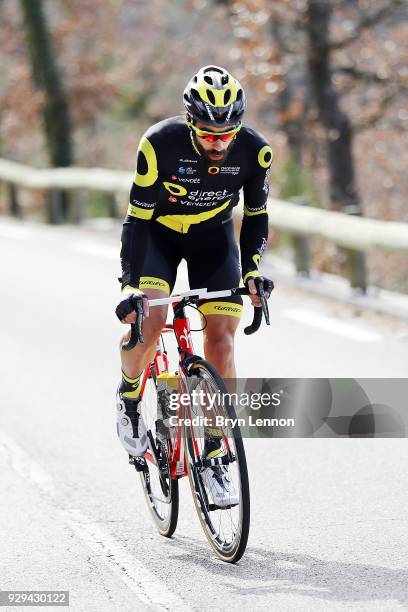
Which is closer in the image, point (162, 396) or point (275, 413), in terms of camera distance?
point (162, 396)

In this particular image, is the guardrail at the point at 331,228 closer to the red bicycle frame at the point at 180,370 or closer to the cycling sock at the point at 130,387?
the red bicycle frame at the point at 180,370

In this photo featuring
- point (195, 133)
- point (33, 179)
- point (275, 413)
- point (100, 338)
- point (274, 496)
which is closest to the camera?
point (195, 133)

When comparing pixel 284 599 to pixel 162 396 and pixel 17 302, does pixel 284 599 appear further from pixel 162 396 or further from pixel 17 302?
pixel 17 302

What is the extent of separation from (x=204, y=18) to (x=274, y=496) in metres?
34.7

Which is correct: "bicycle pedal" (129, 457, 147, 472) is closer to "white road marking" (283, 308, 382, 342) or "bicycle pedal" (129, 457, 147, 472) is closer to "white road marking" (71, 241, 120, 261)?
"white road marking" (283, 308, 382, 342)

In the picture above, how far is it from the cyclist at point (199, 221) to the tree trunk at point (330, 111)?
12.2 metres

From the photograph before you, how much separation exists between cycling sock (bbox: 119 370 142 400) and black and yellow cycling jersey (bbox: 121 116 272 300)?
1.84 ft

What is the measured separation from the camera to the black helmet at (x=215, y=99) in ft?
19.3

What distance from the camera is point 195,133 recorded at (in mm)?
6109

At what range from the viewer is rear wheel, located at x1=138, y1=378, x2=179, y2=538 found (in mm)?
6441

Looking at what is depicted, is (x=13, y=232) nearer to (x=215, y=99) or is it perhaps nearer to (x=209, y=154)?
(x=209, y=154)

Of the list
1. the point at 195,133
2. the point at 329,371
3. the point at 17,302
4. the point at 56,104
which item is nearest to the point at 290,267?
the point at 17,302

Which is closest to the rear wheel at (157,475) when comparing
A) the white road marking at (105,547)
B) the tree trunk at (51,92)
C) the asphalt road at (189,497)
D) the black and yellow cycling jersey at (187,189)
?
the asphalt road at (189,497)

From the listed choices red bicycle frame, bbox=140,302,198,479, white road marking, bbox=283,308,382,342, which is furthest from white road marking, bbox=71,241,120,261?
red bicycle frame, bbox=140,302,198,479
